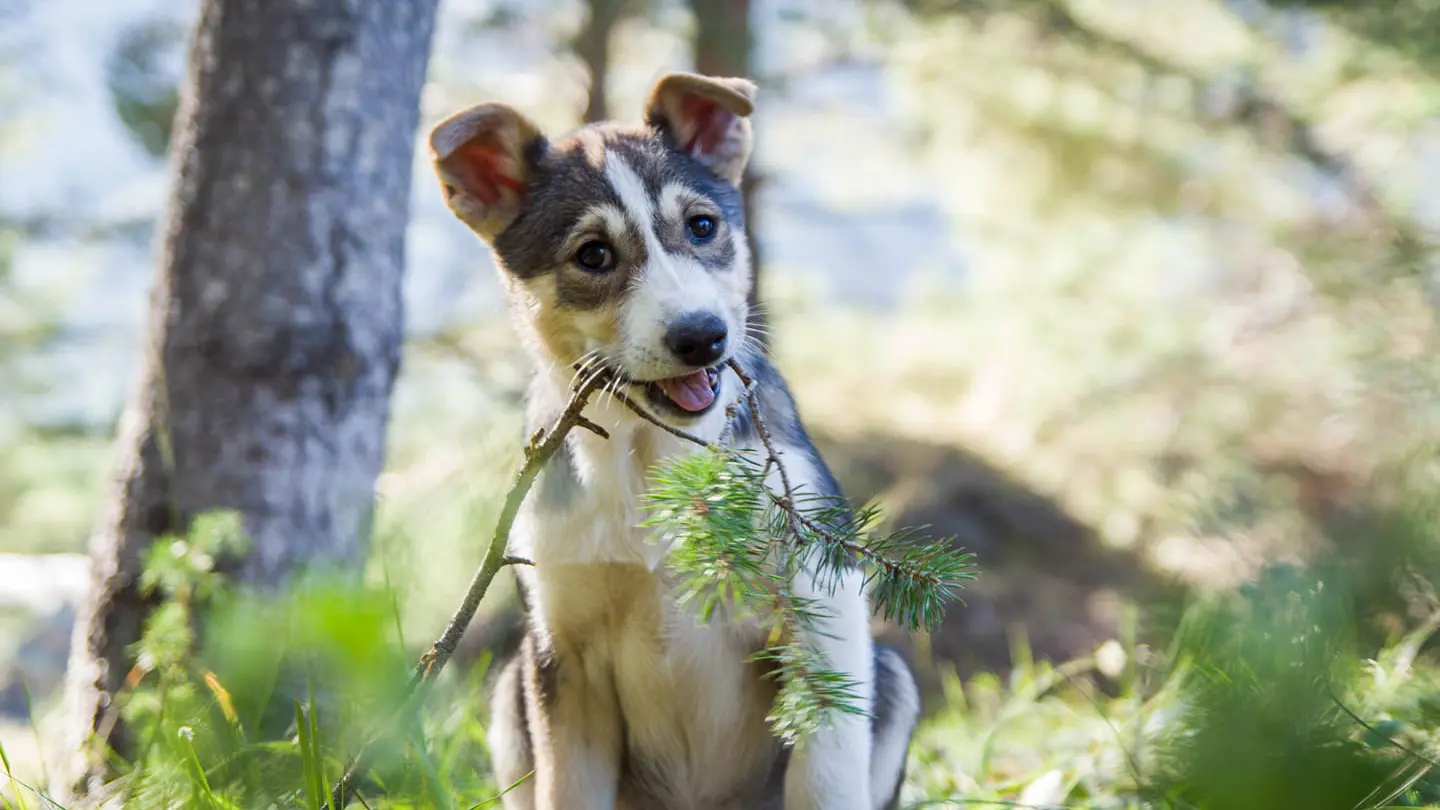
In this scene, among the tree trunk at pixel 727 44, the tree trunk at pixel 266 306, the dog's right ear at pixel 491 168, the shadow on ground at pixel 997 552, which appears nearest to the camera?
the dog's right ear at pixel 491 168

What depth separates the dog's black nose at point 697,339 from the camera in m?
2.20

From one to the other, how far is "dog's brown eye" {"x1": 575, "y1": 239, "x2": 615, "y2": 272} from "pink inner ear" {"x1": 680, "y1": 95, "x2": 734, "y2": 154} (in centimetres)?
51

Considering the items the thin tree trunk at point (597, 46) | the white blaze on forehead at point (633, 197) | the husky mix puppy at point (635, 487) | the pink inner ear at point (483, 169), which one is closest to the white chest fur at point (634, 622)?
the husky mix puppy at point (635, 487)

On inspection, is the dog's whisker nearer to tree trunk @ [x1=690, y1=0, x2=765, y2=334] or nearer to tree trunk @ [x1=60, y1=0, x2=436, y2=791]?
tree trunk @ [x1=60, y1=0, x2=436, y2=791]

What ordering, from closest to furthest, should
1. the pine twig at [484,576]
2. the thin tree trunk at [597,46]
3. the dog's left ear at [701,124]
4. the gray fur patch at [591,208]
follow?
the pine twig at [484,576], the gray fur patch at [591,208], the dog's left ear at [701,124], the thin tree trunk at [597,46]

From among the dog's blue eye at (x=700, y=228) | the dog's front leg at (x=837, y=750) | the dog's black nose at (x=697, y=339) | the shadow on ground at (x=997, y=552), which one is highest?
the dog's blue eye at (x=700, y=228)

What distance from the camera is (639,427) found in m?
2.57

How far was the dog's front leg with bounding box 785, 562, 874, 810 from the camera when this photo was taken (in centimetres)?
228

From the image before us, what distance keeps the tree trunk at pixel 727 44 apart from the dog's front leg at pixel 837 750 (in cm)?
477

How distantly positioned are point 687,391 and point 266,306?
144 centimetres

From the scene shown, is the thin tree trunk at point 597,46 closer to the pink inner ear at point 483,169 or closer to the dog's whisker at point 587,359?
the pink inner ear at point 483,169

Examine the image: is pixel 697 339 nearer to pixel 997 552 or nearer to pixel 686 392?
pixel 686 392

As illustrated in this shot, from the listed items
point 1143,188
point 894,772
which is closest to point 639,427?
point 894,772

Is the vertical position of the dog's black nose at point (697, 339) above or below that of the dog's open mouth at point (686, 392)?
A: above
